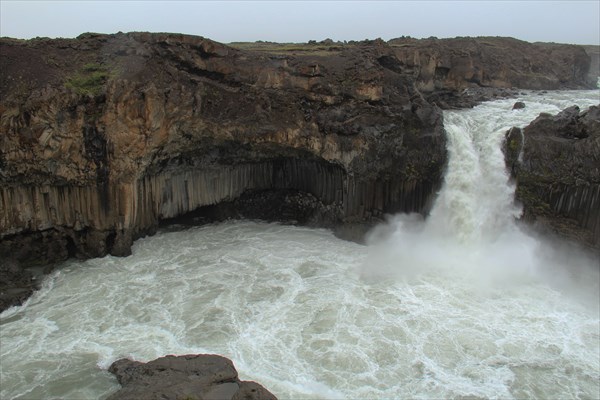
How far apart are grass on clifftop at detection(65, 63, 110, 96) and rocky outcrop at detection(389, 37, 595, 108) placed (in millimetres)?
15768

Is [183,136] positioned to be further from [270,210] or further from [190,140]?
[270,210]

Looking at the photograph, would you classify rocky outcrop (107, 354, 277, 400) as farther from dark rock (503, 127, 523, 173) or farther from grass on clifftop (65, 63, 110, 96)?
dark rock (503, 127, 523, 173)

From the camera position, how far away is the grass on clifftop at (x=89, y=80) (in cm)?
2214

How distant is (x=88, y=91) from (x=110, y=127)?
185 cm

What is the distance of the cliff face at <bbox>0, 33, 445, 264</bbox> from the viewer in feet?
71.2

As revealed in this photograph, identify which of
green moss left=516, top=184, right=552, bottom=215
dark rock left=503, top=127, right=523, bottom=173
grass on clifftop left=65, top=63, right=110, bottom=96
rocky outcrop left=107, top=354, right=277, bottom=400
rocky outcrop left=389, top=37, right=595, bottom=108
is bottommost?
rocky outcrop left=107, top=354, right=277, bottom=400

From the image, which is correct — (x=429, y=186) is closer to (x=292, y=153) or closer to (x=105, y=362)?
(x=292, y=153)

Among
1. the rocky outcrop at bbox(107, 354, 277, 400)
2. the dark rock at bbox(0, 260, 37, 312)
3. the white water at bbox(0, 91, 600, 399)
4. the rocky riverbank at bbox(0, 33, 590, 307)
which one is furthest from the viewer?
the rocky riverbank at bbox(0, 33, 590, 307)

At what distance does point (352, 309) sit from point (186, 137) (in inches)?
478

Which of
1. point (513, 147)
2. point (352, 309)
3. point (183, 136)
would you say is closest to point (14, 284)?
point (183, 136)

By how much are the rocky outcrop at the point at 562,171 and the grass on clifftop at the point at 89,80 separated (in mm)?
20032

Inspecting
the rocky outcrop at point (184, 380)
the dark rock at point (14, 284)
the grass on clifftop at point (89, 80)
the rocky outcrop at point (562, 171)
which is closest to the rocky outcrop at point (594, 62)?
the rocky outcrop at point (562, 171)

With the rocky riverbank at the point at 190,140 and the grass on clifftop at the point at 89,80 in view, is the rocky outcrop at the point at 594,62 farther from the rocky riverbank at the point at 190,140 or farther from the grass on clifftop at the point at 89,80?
the grass on clifftop at the point at 89,80

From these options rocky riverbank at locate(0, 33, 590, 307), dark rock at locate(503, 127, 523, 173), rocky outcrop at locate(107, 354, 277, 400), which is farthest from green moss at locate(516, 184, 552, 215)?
rocky outcrop at locate(107, 354, 277, 400)
